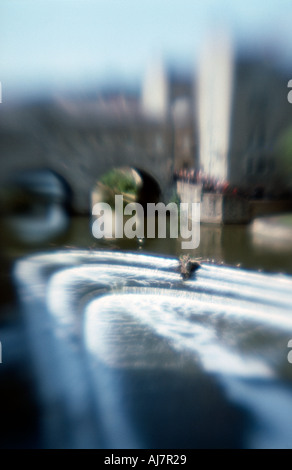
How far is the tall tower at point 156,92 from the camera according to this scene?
7160mm

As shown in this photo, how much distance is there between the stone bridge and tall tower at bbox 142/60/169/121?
0.25 m

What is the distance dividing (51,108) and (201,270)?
17.6ft

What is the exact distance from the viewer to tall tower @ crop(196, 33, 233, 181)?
26.3 ft

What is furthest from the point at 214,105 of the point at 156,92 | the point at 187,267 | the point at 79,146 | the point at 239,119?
the point at 187,267

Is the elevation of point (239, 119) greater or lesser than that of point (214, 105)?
lesser

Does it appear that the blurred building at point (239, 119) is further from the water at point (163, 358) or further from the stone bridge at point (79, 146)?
the water at point (163, 358)

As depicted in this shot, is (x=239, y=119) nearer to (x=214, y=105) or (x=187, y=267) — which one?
(x=214, y=105)

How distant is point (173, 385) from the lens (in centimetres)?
156

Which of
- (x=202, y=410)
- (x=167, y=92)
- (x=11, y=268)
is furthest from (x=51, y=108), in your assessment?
(x=202, y=410)

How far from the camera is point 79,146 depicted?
25.2 ft

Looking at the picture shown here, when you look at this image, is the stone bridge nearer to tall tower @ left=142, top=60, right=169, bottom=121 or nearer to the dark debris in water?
tall tower @ left=142, top=60, right=169, bottom=121

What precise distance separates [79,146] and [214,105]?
3.33m

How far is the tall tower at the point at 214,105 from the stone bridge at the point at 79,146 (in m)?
0.88
